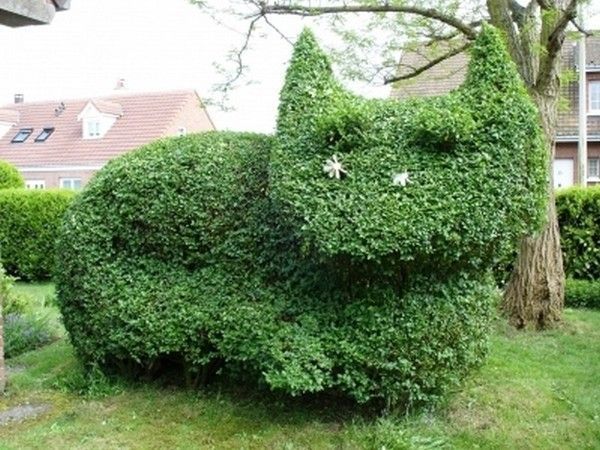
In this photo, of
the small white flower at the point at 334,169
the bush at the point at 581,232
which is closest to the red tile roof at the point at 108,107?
the bush at the point at 581,232

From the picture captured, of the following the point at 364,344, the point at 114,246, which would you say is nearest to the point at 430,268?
the point at 364,344

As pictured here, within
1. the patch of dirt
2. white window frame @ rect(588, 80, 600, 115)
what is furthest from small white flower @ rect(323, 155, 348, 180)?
white window frame @ rect(588, 80, 600, 115)

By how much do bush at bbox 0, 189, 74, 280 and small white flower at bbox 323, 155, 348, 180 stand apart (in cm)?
975

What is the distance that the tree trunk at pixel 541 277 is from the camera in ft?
25.3

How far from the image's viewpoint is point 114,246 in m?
5.67

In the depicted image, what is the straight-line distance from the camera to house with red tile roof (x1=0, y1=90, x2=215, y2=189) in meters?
26.5

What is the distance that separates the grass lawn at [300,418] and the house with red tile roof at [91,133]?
21047mm

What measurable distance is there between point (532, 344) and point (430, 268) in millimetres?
2950

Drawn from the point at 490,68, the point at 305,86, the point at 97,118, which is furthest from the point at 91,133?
the point at 490,68

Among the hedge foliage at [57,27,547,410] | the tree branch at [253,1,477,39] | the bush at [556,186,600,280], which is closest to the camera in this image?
the hedge foliage at [57,27,547,410]

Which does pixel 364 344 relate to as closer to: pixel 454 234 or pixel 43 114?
pixel 454 234

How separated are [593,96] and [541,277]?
1393cm

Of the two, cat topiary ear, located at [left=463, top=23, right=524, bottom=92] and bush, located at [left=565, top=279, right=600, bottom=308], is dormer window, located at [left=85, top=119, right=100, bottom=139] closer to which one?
bush, located at [left=565, top=279, right=600, bottom=308]

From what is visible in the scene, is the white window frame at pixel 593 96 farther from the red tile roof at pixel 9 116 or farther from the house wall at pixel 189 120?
the red tile roof at pixel 9 116
